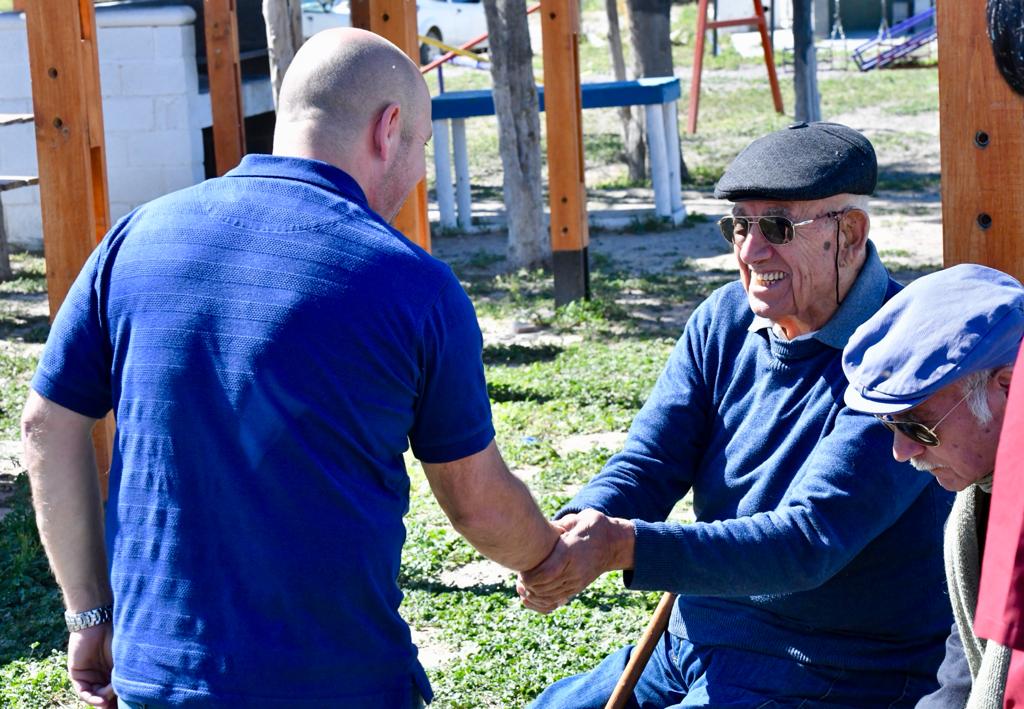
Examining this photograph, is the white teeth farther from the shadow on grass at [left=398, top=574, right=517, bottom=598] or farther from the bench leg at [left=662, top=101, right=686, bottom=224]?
the bench leg at [left=662, top=101, right=686, bottom=224]

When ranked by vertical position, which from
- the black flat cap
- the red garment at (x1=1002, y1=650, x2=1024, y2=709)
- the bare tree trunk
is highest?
the bare tree trunk

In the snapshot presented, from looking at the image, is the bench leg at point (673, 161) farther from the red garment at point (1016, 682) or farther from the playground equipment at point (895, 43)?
the playground equipment at point (895, 43)

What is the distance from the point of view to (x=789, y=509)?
103 inches

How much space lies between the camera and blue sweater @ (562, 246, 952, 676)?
259 cm

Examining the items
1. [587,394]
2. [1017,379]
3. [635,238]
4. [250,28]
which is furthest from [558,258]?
[1017,379]

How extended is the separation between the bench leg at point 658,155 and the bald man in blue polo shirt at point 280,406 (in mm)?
9790

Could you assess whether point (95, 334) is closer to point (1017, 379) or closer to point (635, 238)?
point (1017, 379)

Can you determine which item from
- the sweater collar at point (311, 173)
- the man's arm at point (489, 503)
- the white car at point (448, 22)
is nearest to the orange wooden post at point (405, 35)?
the man's arm at point (489, 503)

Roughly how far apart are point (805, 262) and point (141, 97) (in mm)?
10059

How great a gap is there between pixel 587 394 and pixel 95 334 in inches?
199

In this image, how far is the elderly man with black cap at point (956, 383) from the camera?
2.00m

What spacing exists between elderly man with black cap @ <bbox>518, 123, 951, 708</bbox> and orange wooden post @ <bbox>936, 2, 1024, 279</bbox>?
176mm

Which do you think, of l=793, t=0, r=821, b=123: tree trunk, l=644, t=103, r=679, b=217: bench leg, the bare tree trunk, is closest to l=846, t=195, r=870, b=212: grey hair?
the bare tree trunk

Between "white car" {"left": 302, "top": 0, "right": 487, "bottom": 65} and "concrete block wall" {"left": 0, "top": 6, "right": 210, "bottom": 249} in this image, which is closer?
"concrete block wall" {"left": 0, "top": 6, "right": 210, "bottom": 249}
